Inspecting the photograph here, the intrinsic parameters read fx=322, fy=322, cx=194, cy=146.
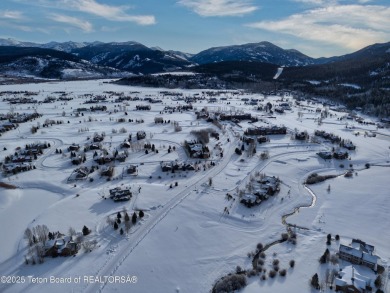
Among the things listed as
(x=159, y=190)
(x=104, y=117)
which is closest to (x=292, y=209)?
(x=159, y=190)

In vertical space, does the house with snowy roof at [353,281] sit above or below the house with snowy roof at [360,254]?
below

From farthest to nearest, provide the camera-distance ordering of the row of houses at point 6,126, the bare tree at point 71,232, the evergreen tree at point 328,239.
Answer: the row of houses at point 6,126 → the bare tree at point 71,232 → the evergreen tree at point 328,239

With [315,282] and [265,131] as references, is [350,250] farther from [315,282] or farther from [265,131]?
[265,131]

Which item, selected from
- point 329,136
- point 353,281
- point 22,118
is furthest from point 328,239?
point 22,118

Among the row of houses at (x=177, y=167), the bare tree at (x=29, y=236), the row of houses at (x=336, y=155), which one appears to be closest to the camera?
the bare tree at (x=29, y=236)

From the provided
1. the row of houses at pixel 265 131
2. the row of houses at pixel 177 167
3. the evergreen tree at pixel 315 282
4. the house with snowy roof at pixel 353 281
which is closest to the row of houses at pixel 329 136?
the row of houses at pixel 265 131

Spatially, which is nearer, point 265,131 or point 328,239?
point 328,239

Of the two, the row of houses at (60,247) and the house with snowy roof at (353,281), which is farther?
the row of houses at (60,247)

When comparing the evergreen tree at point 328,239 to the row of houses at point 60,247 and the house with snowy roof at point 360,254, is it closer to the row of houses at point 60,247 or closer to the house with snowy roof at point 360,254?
the house with snowy roof at point 360,254

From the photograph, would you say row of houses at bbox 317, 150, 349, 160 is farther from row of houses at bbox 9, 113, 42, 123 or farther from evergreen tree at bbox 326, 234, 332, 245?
row of houses at bbox 9, 113, 42, 123
